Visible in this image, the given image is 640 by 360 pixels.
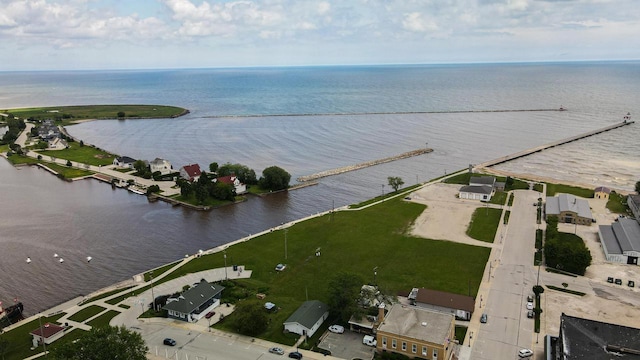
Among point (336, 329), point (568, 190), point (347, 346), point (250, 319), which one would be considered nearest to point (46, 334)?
point (250, 319)

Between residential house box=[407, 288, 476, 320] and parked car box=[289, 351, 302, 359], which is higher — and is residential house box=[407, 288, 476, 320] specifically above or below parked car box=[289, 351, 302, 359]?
above

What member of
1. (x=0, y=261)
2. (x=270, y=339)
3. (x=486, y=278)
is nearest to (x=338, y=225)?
(x=486, y=278)

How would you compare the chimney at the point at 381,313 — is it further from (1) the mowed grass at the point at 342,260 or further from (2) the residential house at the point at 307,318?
(2) the residential house at the point at 307,318

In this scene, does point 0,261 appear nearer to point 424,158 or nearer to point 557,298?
point 557,298

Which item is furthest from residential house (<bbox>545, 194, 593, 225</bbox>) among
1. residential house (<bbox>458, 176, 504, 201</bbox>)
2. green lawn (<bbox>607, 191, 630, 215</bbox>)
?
residential house (<bbox>458, 176, 504, 201</bbox>)

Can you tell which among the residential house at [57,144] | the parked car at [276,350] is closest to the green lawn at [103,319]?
the parked car at [276,350]

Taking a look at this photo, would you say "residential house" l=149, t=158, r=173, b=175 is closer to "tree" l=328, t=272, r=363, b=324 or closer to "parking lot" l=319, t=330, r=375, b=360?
"tree" l=328, t=272, r=363, b=324

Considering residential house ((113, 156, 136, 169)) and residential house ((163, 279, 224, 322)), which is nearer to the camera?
residential house ((163, 279, 224, 322))
